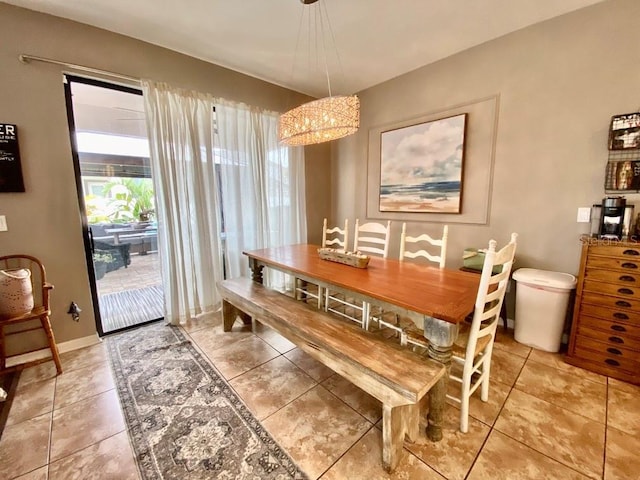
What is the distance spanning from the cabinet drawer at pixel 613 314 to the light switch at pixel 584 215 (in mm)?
702

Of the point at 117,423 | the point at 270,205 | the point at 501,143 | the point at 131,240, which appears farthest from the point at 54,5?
the point at 501,143

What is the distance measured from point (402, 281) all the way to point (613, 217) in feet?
5.49

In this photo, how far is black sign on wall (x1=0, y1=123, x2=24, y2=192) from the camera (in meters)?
1.99

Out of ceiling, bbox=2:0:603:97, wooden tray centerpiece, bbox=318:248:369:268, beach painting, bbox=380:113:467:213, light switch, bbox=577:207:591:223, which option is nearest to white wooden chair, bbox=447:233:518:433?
wooden tray centerpiece, bbox=318:248:369:268

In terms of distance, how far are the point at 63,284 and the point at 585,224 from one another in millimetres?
4458

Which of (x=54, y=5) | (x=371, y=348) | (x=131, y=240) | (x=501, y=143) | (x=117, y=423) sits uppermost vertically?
(x=54, y=5)

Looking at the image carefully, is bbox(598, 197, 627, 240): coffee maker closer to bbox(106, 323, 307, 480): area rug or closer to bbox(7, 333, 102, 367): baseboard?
bbox(106, 323, 307, 480): area rug

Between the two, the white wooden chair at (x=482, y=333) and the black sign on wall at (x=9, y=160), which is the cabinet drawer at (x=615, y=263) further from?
the black sign on wall at (x=9, y=160)

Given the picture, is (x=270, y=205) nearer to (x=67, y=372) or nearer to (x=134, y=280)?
(x=134, y=280)

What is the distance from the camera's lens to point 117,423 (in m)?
1.62

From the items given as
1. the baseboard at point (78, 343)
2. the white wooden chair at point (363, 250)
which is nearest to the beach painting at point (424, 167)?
the white wooden chair at point (363, 250)

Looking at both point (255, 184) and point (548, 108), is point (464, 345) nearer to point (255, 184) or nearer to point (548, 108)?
point (548, 108)

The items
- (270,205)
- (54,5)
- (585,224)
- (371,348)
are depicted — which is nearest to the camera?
(371,348)

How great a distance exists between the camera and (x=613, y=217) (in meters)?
1.96
